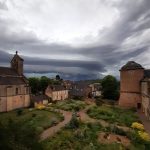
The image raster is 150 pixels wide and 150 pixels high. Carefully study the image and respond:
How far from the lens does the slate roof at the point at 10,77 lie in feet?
151

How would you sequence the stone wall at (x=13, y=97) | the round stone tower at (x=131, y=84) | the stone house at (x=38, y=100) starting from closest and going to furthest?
the stone wall at (x=13, y=97), the round stone tower at (x=131, y=84), the stone house at (x=38, y=100)

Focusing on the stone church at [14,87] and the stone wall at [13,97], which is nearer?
the stone wall at [13,97]

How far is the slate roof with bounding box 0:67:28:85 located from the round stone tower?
23.4 meters

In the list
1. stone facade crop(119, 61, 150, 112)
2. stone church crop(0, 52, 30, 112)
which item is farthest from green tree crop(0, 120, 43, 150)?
stone facade crop(119, 61, 150, 112)

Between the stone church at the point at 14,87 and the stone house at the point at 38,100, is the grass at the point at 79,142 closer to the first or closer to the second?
the stone church at the point at 14,87

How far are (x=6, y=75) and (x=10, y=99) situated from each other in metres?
5.39

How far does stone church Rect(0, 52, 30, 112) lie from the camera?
148ft

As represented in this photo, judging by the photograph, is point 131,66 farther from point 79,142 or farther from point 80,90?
point 80,90

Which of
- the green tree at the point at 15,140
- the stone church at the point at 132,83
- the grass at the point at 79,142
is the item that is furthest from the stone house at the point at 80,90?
the green tree at the point at 15,140

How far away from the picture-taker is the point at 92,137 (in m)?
23.5

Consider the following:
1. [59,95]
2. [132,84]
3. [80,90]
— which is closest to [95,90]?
[80,90]

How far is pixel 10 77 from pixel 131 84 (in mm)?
27122

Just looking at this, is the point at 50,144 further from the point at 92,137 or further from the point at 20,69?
the point at 20,69

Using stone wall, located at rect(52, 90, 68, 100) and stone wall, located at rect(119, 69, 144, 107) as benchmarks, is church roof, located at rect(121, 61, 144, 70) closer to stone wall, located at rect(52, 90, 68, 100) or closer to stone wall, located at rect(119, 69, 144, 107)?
stone wall, located at rect(119, 69, 144, 107)
